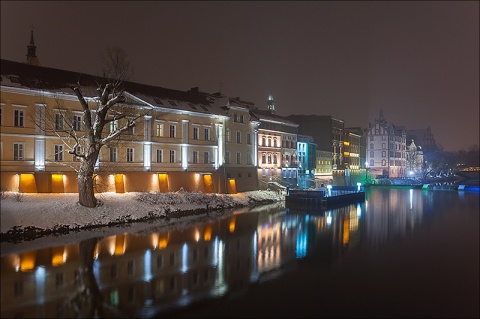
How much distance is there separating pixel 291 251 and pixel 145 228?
38.3ft

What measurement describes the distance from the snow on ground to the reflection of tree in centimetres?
1045

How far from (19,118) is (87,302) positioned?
24.5 meters

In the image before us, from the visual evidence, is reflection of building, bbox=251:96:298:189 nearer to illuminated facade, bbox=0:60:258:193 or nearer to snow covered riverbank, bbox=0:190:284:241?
illuminated facade, bbox=0:60:258:193

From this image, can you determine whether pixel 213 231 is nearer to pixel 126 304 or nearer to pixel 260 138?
pixel 126 304

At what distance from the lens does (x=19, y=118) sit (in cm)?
3300

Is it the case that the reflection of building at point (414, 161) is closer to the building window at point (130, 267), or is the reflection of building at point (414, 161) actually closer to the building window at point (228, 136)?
the building window at point (228, 136)

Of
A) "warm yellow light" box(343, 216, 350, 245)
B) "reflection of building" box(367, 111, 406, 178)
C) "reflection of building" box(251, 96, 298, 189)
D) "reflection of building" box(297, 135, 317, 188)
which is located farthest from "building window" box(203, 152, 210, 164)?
"reflection of building" box(367, 111, 406, 178)

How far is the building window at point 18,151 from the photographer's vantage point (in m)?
32.4

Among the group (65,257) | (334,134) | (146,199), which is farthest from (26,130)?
(334,134)

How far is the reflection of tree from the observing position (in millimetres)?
12843

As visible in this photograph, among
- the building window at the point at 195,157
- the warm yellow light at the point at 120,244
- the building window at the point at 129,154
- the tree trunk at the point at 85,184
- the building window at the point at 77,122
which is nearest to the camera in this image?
the warm yellow light at the point at 120,244

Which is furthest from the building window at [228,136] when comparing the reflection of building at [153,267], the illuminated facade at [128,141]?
the reflection of building at [153,267]

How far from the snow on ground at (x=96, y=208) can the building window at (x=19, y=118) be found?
606 cm

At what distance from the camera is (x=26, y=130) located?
33250mm
